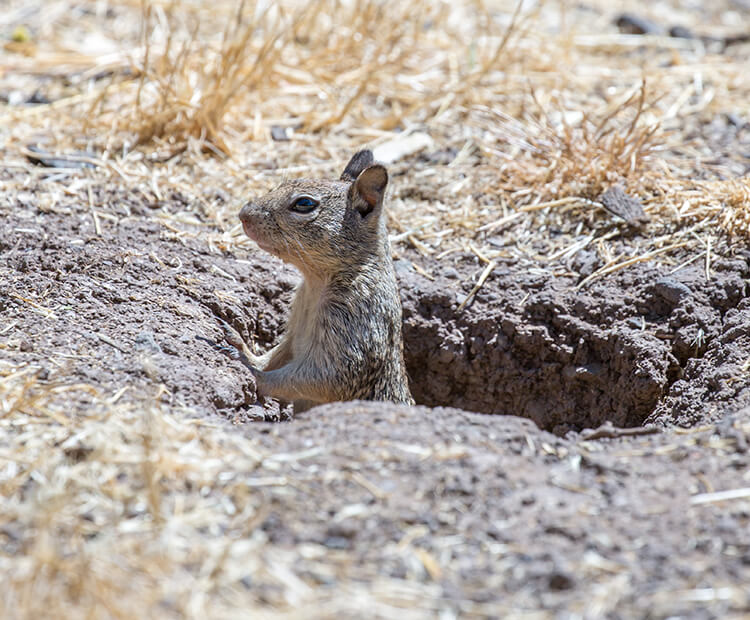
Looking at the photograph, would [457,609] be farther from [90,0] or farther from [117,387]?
[90,0]

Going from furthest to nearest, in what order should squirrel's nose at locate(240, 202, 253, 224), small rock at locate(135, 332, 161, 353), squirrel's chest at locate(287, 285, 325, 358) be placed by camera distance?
squirrel's chest at locate(287, 285, 325, 358)
squirrel's nose at locate(240, 202, 253, 224)
small rock at locate(135, 332, 161, 353)

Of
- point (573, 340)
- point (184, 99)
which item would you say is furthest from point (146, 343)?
point (184, 99)

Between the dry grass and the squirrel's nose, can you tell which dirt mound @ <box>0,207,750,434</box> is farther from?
the squirrel's nose

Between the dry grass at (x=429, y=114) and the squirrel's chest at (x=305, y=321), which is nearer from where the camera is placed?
the squirrel's chest at (x=305, y=321)

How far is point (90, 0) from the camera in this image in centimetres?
891

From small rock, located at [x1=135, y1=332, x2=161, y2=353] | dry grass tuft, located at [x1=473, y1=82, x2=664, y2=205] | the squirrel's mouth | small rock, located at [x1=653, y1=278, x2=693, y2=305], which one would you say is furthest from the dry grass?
small rock, located at [x1=135, y1=332, x2=161, y2=353]

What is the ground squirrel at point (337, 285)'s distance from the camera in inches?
179

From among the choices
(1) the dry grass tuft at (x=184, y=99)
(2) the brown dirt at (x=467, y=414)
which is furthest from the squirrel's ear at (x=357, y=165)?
(1) the dry grass tuft at (x=184, y=99)

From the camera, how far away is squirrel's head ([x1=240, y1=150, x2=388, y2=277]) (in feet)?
14.9

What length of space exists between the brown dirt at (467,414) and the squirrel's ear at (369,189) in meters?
0.86

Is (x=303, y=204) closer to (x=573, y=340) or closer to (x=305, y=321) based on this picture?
(x=305, y=321)

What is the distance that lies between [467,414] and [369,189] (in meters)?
1.57

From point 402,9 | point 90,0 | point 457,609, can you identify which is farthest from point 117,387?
point 90,0

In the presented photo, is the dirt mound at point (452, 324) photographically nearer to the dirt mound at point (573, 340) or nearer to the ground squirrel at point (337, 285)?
the dirt mound at point (573, 340)
